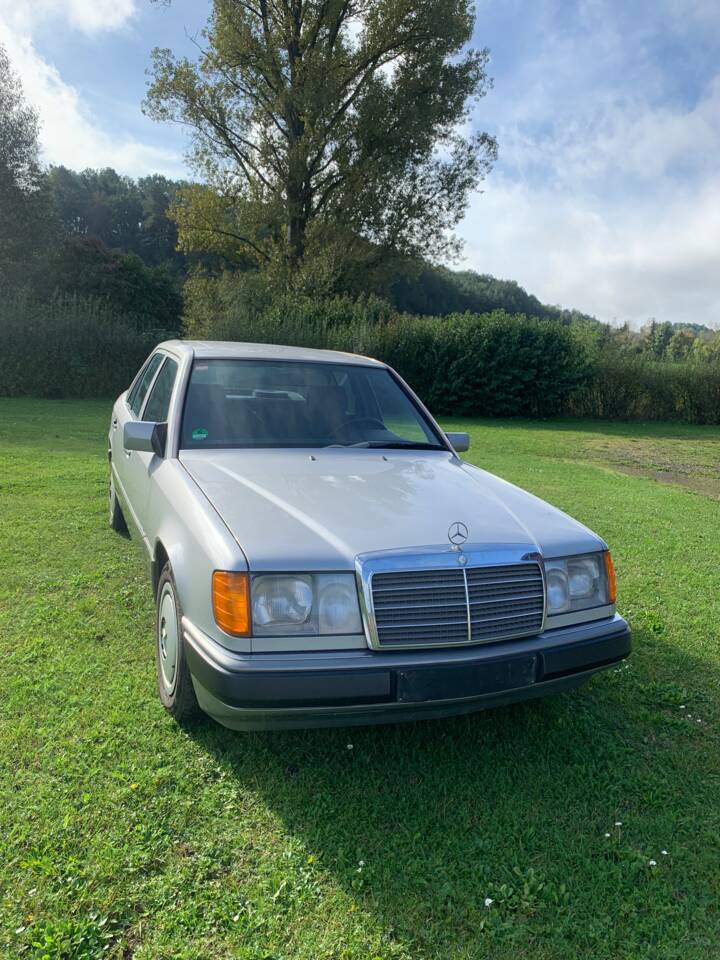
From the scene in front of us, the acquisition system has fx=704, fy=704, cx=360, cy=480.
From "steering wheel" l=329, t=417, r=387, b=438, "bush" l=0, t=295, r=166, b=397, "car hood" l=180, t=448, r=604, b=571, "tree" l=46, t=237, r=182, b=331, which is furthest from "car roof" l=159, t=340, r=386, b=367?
"tree" l=46, t=237, r=182, b=331

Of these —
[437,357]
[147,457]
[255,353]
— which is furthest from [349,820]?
[437,357]

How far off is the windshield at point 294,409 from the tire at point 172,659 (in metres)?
0.86

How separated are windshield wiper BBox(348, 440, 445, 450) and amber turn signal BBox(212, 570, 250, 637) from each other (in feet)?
5.36

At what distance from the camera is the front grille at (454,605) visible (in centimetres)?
250

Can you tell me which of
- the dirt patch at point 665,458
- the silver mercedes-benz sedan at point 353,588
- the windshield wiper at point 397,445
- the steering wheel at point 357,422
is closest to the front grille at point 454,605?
the silver mercedes-benz sedan at point 353,588

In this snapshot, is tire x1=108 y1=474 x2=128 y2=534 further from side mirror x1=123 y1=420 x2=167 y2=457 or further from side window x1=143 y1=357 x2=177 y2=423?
side mirror x1=123 y1=420 x2=167 y2=457

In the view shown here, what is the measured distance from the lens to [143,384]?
527cm

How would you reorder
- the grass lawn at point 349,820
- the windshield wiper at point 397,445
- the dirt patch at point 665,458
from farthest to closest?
the dirt patch at point 665,458 → the windshield wiper at point 397,445 → the grass lawn at point 349,820

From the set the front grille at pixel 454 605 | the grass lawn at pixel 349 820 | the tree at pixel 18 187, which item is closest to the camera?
the grass lawn at pixel 349 820

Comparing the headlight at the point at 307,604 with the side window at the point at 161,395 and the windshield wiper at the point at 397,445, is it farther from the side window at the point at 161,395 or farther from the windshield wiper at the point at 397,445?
the side window at the point at 161,395

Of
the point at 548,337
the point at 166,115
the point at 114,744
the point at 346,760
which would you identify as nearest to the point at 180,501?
the point at 114,744

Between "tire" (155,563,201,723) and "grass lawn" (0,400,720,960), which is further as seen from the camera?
"tire" (155,563,201,723)

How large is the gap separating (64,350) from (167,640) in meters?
19.0

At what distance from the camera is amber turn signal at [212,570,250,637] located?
2436mm
